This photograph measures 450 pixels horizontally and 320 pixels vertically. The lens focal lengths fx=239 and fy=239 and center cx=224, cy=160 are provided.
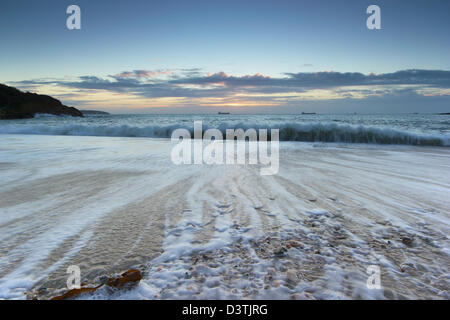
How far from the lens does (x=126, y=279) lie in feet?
4.27

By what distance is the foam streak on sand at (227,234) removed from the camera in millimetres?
1313

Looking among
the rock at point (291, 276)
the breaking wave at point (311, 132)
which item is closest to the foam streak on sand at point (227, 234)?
the rock at point (291, 276)

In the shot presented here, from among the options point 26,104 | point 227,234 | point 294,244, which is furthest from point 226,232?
point 26,104

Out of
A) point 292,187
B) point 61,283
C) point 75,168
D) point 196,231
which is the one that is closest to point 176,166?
point 75,168

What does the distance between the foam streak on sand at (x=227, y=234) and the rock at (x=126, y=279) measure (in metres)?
0.05

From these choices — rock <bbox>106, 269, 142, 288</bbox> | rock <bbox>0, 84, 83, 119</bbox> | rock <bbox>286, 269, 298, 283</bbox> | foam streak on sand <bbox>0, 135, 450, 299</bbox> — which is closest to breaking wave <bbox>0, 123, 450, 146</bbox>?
foam streak on sand <bbox>0, 135, 450, 299</bbox>

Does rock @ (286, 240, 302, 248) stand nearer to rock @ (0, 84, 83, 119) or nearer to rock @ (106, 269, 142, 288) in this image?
rock @ (106, 269, 142, 288)

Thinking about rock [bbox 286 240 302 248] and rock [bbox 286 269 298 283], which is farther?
rock [bbox 286 240 302 248]

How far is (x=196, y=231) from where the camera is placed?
1947 mm

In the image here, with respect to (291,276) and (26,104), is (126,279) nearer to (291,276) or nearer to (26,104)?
(291,276)

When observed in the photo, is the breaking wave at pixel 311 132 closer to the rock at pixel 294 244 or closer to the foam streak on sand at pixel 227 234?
the foam streak on sand at pixel 227 234

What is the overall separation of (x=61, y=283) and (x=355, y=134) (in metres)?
12.2

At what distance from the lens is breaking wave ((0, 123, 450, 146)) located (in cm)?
1040

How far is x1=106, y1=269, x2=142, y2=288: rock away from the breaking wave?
1124 centimetres
